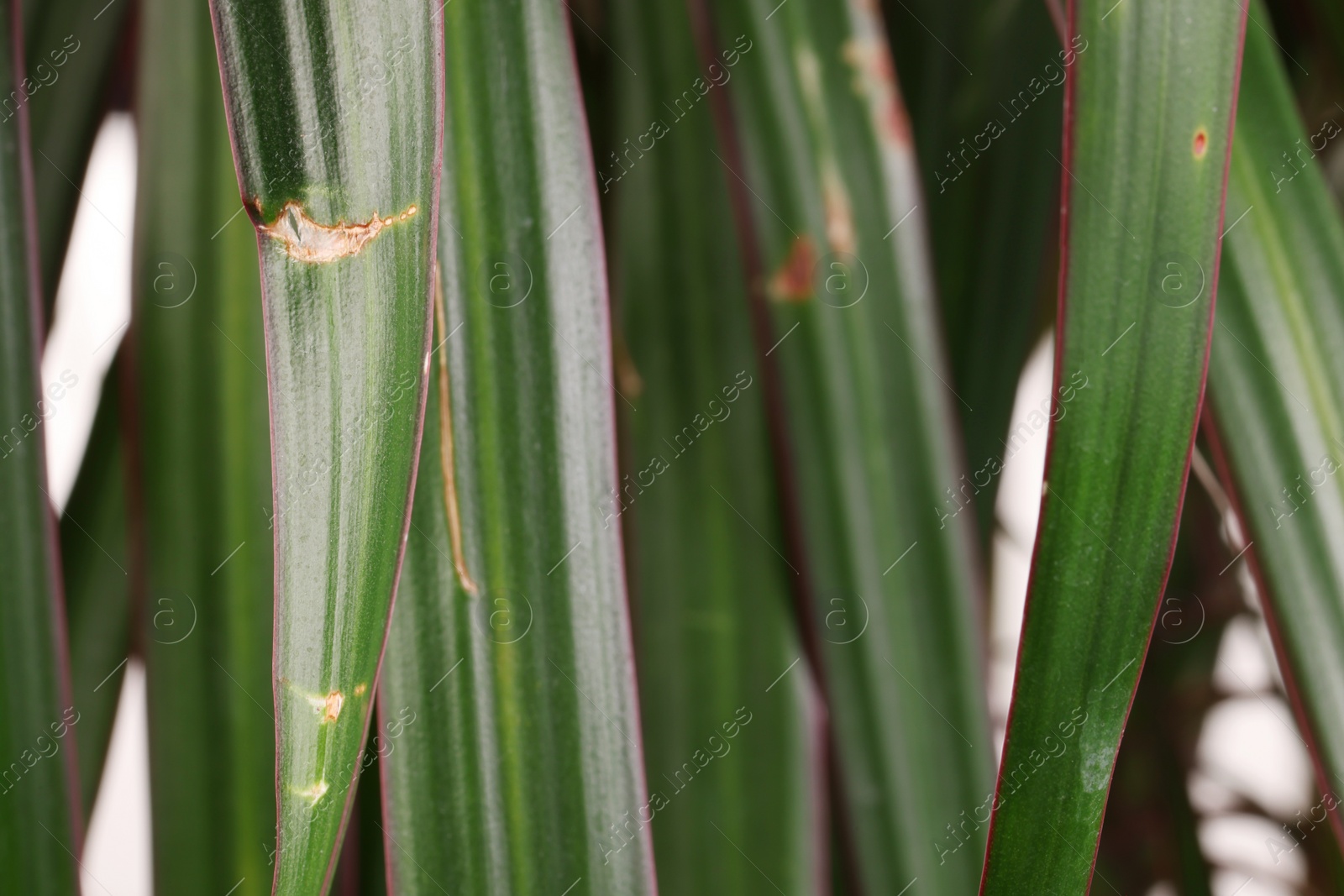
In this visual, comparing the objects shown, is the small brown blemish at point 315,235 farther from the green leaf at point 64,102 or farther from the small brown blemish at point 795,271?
the green leaf at point 64,102

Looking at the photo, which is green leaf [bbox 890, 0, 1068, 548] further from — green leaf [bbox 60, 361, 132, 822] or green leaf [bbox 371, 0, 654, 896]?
green leaf [bbox 60, 361, 132, 822]

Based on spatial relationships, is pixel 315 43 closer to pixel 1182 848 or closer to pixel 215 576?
pixel 215 576

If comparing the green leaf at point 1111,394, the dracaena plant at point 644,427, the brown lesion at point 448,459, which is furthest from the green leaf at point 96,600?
the green leaf at point 1111,394

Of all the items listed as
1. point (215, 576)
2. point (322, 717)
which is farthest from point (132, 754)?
point (322, 717)

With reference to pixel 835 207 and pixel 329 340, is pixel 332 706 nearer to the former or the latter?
pixel 329 340

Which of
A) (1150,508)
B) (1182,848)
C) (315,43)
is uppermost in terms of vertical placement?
(315,43)

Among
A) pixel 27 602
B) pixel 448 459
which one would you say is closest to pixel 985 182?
pixel 448 459
